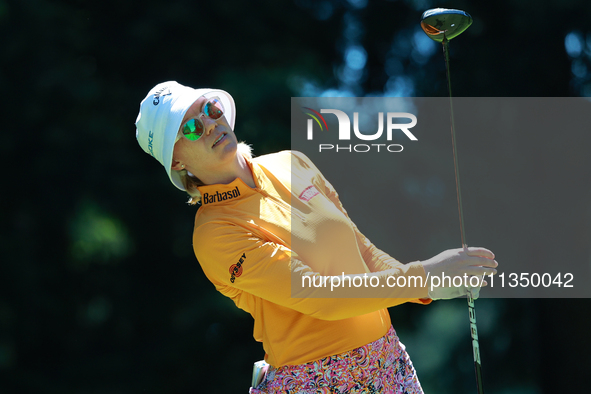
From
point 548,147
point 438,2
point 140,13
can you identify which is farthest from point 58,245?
point 548,147

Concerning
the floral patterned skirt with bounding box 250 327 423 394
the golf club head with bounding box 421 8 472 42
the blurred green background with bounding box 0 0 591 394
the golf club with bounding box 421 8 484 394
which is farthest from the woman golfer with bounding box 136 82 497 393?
the blurred green background with bounding box 0 0 591 394

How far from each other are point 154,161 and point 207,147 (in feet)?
8.90

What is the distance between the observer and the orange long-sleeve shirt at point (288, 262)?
4.46ft

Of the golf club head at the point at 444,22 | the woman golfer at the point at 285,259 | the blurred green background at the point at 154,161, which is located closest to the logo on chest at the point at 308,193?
the woman golfer at the point at 285,259

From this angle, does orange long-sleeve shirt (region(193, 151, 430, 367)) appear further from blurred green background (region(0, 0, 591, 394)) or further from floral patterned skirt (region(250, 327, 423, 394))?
blurred green background (region(0, 0, 591, 394))

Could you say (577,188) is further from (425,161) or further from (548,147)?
(425,161)

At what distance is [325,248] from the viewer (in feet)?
4.90

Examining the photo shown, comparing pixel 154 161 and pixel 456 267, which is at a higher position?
pixel 154 161

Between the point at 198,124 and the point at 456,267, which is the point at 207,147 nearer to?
the point at 198,124

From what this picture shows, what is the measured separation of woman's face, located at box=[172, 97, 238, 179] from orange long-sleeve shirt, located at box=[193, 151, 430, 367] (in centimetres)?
7

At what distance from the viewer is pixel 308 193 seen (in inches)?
62.1

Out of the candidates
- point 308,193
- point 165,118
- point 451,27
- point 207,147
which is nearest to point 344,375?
point 308,193

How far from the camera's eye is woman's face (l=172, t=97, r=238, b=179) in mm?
1561

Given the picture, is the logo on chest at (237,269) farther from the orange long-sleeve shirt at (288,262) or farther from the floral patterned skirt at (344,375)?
the floral patterned skirt at (344,375)
